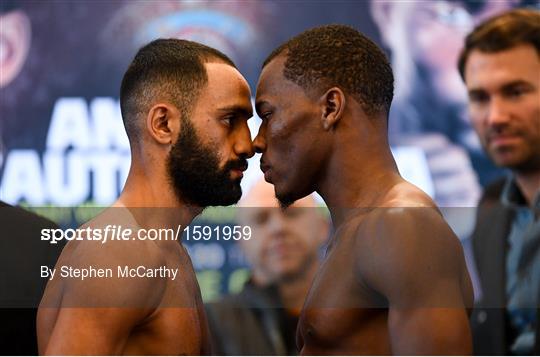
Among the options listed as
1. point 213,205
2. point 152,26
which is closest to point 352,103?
point 213,205

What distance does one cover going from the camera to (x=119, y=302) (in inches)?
56.1

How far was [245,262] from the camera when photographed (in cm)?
174

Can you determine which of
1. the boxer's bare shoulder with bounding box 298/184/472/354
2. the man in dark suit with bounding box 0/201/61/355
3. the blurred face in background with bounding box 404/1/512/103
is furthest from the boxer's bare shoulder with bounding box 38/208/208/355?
the blurred face in background with bounding box 404/1/512/103

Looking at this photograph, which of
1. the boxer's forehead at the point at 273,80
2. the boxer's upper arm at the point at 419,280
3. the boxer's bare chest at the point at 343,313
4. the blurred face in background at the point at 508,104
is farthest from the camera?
the blurred face in background at the point at 508,104

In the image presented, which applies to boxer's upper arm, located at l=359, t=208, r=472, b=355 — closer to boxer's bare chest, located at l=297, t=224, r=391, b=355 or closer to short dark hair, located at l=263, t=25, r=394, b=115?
boxer's bare chest, located at l=297, t=224, r=391, b=355

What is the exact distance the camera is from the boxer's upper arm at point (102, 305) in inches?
54.3

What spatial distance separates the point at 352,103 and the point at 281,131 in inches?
5.6

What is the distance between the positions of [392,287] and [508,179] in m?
1.06

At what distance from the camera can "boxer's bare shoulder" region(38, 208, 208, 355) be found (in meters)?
1.39

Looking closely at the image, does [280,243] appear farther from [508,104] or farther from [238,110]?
[508,104]

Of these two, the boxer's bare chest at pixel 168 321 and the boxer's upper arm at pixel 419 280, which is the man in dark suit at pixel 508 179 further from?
the boxer's bare chest at pixel 168 321

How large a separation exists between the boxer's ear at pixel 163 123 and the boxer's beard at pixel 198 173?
0.05 feet

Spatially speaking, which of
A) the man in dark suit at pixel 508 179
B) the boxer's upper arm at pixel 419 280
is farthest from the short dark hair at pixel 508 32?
the boxer's upper arm at pixel 419 280

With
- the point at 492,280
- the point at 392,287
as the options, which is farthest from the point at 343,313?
the point at 492,280
